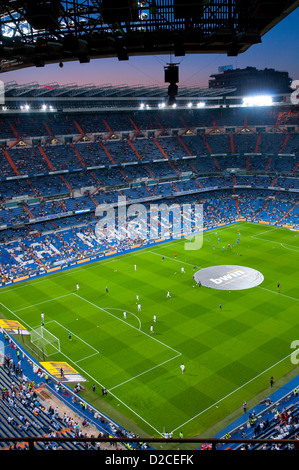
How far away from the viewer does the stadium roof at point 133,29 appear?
9.16m

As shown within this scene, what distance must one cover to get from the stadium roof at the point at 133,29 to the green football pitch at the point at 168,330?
20.0 m

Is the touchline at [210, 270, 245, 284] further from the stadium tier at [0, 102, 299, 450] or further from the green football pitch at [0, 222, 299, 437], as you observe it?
the stadium tier at [0, 102, 299, 450]

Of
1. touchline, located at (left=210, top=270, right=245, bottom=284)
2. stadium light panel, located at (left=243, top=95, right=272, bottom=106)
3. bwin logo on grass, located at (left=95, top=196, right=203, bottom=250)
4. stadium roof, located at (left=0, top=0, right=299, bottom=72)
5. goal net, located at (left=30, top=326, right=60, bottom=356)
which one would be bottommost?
goal net, located at (left=30, top=326, right=60, bottom=356)

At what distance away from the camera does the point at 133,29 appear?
10.1 metres

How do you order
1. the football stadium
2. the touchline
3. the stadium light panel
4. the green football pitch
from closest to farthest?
the football stadium
the green football pitch
the touchline
the stadium light panel

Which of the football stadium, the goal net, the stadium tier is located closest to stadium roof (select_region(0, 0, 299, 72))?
the football stadium

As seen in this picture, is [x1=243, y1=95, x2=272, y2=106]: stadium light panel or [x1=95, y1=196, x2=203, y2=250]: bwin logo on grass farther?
[x1=243, y1=95, x2=272, y2=106]: stadium light panel

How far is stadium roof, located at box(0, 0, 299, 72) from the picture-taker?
9.16m

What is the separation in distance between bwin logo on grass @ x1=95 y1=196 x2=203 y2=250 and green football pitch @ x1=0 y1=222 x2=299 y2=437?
6.79m

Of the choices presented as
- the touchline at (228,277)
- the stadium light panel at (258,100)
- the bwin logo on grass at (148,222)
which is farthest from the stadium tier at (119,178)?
the touchline at (228,277)

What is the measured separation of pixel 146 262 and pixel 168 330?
17.5 meters
